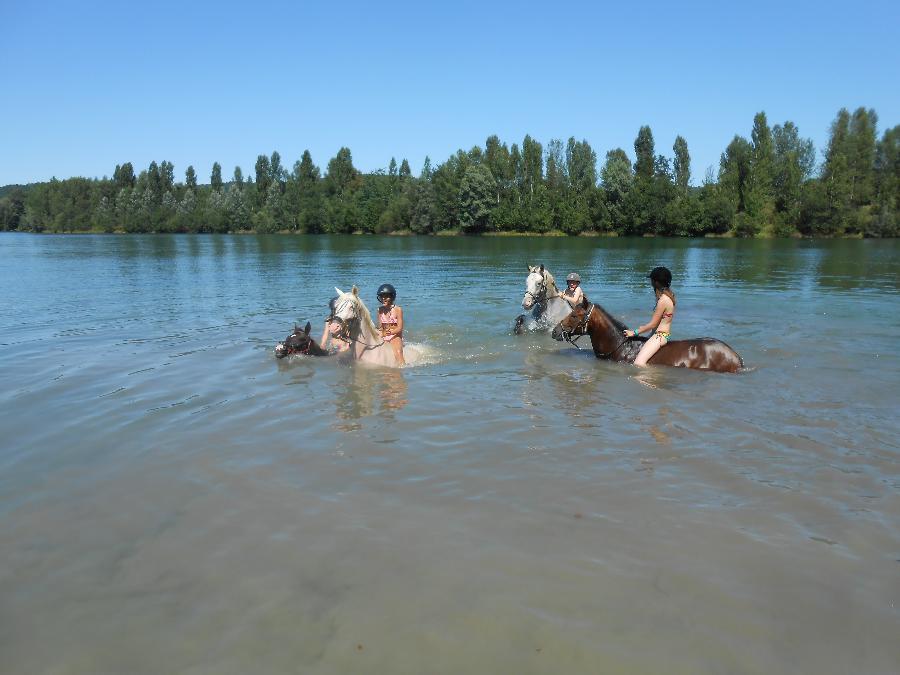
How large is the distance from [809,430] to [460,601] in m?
6.05

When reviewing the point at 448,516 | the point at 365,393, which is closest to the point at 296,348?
the point at 365,393

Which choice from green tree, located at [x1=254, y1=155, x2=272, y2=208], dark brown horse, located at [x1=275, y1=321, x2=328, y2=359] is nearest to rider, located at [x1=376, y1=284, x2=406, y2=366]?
dark brown horse, located at [x1=275, y1=321, x2=328, y2=359]

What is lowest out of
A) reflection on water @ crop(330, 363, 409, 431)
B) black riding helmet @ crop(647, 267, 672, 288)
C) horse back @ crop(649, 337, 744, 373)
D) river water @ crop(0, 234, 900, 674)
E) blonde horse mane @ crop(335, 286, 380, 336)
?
river water @ crop(0, 234, 900, 674)

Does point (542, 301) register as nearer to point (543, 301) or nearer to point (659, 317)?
point (543, 301)

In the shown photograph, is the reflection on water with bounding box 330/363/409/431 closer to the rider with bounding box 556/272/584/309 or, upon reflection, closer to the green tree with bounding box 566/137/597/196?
the rider with bounding box 556/272/584/309

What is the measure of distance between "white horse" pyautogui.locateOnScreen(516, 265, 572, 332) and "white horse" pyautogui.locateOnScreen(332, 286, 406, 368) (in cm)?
498

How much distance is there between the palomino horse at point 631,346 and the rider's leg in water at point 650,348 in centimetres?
10

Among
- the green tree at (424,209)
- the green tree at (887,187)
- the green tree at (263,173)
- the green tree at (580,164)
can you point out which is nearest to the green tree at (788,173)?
the green tree at (887,187)

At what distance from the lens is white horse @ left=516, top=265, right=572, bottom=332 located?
52.0 ft

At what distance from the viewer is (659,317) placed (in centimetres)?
1168

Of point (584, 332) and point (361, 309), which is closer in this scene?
point (361, 309)

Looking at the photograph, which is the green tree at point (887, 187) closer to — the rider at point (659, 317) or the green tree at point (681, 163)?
the green tree at point (681, 163)

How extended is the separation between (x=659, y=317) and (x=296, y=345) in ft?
Result: 23.2

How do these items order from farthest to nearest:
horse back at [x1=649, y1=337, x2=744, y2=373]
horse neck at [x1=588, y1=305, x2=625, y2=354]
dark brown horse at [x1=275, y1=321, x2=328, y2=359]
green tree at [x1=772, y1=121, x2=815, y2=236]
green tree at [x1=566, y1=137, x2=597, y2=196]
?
green tree at [x1=566, y1=137, x2=597, y2=196], green tree at [x1=772, y1=121, x2=815, y2=236], horse neck at [x1=588, y1=305, x2=625, y2=354], dark brown horse at [x1=275, y1=321, x2=328, y2=359], horse back at [x1=649, y1=337, x2=744, y2=373]
